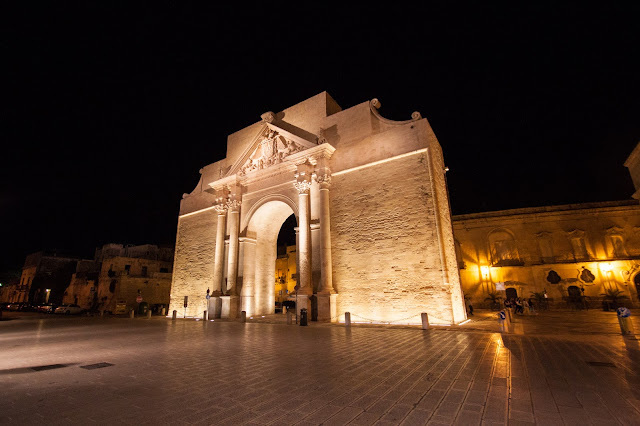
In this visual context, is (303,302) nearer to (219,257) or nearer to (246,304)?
(246,304)

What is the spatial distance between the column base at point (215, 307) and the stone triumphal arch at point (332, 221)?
0.25 ft

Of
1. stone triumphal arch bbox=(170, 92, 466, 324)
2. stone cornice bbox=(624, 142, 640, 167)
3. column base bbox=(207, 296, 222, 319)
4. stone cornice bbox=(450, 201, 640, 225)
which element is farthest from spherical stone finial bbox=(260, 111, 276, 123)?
stone cornice bbox=(624, 142, 640, 167)

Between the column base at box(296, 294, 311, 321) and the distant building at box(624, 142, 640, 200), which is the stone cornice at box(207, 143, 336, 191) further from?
the distant building at box(624, 142, 640, 200)

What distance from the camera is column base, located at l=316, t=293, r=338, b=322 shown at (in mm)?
14047

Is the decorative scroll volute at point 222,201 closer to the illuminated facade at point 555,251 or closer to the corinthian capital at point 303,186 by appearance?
the corinthian capital at point 303,186

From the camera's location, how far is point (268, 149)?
19.0 meters

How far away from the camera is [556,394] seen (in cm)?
381

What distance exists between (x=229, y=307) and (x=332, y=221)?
7677 millimetres

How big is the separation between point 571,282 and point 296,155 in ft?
78.0

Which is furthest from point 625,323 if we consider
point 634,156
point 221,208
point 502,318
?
point 221,208

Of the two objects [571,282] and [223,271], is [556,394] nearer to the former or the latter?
[223,271]

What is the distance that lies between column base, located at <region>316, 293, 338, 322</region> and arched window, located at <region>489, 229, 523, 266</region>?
1835 centimetres

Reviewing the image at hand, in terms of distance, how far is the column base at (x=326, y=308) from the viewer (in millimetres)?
14047

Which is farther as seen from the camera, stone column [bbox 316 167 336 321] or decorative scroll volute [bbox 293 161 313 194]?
decorative scroll volute [bbox 293 161 313 194]
